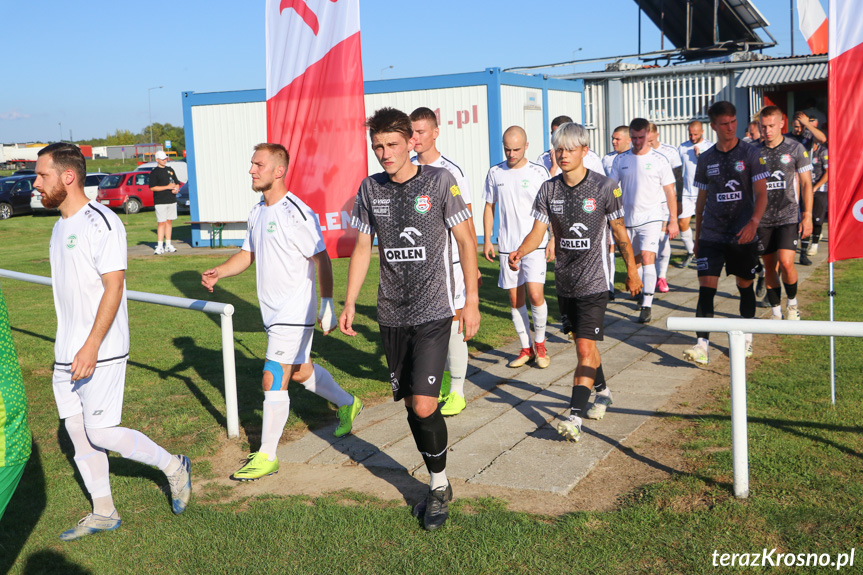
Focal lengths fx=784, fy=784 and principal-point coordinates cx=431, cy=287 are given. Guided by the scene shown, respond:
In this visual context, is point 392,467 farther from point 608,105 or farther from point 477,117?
point 608,105

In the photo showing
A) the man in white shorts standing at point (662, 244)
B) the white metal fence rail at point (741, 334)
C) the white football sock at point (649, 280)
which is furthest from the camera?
the man in white shorts standing at point (662, 244)

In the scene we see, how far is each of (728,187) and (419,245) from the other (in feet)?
12.9

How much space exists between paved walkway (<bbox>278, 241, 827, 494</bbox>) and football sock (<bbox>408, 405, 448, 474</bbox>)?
0.57 meters

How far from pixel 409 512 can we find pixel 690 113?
1982 centimetres

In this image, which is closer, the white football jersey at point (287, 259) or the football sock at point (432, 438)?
the football sock at point (432, 438)

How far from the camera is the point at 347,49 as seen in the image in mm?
5426

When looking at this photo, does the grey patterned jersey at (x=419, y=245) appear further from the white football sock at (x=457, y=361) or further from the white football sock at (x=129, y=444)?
the white football sock at (x=457, y=361)

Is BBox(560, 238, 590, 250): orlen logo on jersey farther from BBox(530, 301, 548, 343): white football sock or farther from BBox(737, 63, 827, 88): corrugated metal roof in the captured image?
BBox(737, 63, 827, 88): corrugated metal roof

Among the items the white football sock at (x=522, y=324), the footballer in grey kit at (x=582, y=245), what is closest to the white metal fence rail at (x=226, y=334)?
the footballer in grey kit at (x=582, y=245)

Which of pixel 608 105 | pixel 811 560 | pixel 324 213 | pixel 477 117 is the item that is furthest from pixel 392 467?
pixel 608 105

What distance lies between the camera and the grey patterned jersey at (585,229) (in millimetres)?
5680

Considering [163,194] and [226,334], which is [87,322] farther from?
[163,194]

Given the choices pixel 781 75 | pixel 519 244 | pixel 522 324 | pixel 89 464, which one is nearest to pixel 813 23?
pixel 781 75

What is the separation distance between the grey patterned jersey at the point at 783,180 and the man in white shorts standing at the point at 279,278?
493cm
